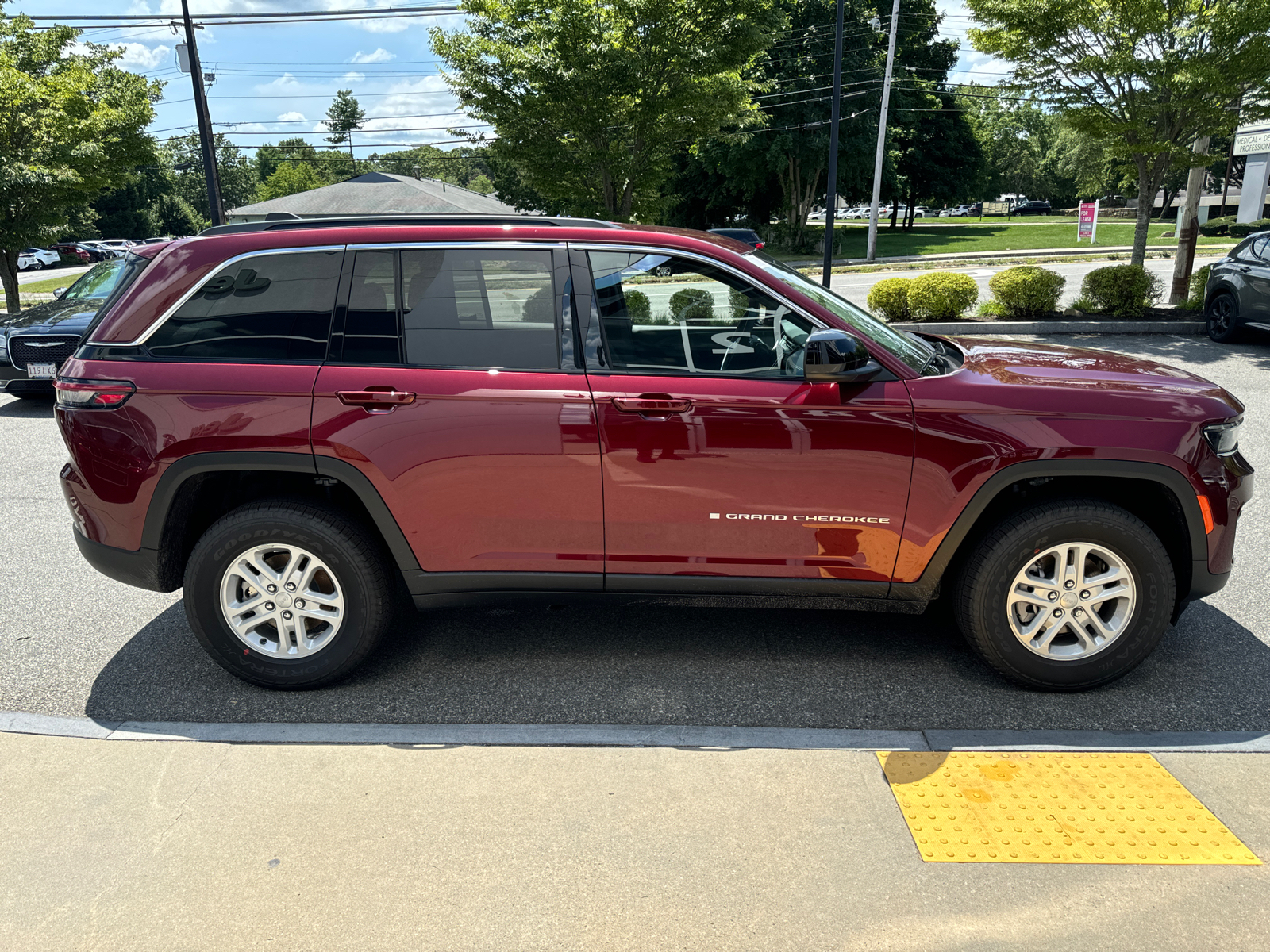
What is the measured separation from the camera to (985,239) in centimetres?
4247

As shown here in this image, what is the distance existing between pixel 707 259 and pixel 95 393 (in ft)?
8.18

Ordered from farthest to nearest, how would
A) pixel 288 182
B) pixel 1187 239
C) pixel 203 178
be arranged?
pixel 203 178
pixel 288 182
pixel 1187 239

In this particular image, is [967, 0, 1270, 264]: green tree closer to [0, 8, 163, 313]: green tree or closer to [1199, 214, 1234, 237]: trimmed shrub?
[0, 8, 163, 313]: green tree

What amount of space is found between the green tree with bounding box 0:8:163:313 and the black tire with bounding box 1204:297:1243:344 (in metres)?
18.8

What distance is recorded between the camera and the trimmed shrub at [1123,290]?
13609 millimetres

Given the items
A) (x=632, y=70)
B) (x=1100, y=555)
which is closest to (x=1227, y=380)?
(x=1100, y=555)

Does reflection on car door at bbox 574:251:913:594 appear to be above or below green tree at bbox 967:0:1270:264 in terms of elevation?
below

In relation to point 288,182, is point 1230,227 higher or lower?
lower

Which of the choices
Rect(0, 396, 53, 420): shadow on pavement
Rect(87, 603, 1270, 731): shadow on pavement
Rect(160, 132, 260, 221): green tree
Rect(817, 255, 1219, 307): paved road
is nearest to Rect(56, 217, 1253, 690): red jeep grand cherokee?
Rect(87, 603, 1270, 731): shadow on pavement

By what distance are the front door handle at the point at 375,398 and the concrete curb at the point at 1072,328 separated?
10505 mm

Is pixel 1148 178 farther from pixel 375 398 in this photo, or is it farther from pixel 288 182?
pixel 288 182

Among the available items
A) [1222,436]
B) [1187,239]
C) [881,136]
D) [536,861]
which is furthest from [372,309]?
[881,136]

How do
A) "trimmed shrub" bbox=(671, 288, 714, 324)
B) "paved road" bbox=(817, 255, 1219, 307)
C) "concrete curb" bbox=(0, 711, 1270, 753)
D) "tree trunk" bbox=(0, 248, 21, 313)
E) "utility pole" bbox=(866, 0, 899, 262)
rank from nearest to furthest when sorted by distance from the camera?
"concrete curb" bbox=(0, 711, 1270, 753), "trimmed shrub" bbox=(671, 288, 714, 324), "tree trunk" bbox=(0, 248, 21, 313), "paved road" bbox=(817, 255, 1219, 307), "utility pole" bbox=(866, 0, 899, 262)

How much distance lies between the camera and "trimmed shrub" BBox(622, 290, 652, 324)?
374 centimetres
